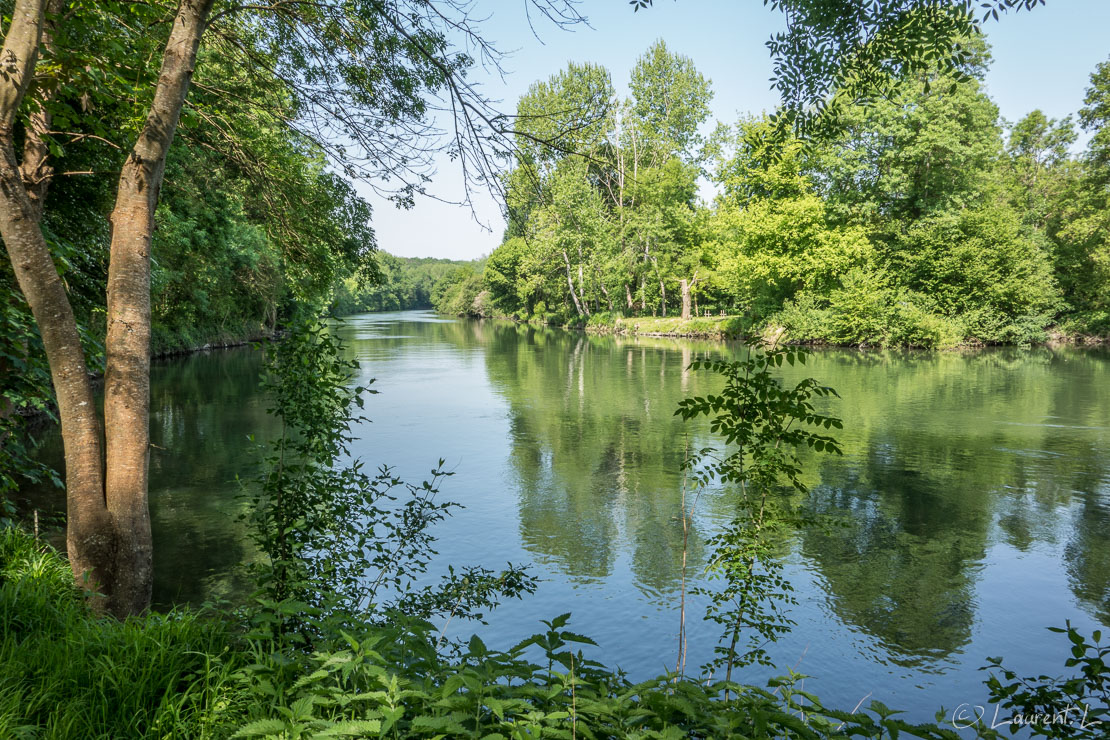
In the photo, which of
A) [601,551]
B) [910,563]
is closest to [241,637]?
[601,551]

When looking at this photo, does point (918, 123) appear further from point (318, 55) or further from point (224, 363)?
point (318, 55)

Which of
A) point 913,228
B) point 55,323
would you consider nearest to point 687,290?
point 913,228

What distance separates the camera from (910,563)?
802 cm

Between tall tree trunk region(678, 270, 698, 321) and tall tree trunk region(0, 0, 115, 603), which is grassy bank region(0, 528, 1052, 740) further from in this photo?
tall tree trunk region(678, 270, 698, 321)

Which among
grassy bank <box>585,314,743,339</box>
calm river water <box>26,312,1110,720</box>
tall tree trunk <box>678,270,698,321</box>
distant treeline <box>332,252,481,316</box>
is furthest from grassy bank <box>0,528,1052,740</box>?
distant treeline <box>332,252,481,316</box>

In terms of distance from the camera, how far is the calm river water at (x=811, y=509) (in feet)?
20.7

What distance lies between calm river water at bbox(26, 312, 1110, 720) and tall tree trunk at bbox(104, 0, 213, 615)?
1.23 m

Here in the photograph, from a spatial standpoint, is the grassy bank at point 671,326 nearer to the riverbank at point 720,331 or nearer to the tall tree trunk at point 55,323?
the riverbank at point 720,331

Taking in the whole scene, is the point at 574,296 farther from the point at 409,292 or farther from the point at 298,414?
the point at 409,292

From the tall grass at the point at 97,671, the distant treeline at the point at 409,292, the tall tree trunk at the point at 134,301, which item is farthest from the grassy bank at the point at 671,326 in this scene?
the tall grass at the point at 97,671

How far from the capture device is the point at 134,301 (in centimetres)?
397

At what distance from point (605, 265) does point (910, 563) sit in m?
42.5

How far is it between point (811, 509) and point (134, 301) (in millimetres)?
8949

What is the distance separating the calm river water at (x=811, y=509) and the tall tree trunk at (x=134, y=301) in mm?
1227
